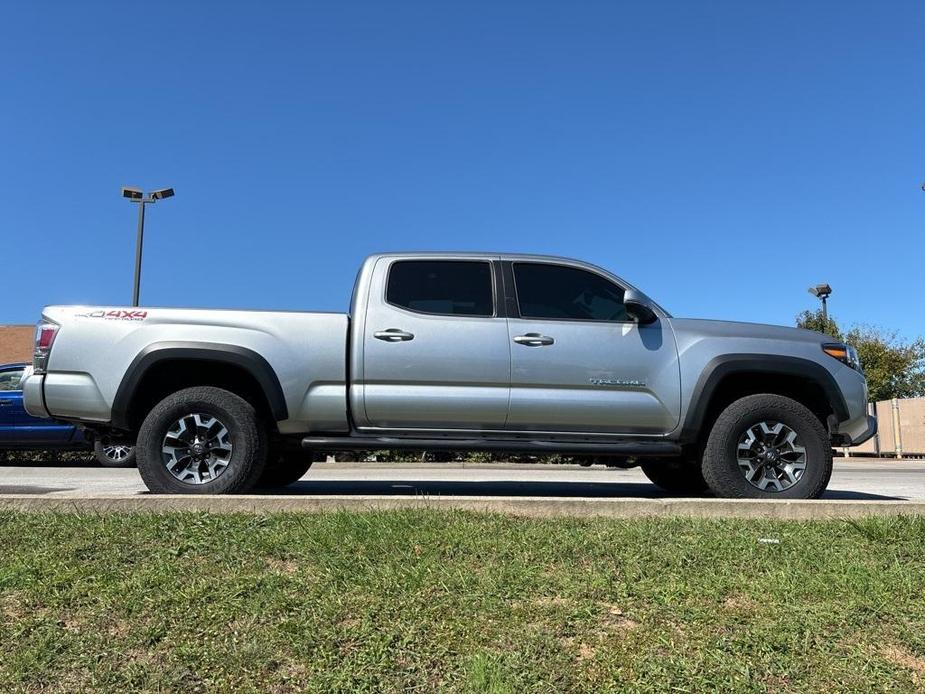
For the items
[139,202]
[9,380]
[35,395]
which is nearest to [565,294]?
[35,395]

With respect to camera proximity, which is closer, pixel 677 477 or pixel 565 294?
pixel 565 294

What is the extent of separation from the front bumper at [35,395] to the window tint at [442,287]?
253cm

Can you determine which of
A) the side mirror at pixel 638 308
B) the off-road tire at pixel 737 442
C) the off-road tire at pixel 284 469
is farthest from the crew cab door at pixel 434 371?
the off-road tire at pixel 737 442

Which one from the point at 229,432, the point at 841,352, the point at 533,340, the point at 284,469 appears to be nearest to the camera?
the point at 229,432

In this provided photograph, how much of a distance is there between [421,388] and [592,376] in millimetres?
1218

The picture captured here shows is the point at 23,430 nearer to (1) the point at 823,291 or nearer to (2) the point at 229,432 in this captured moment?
(2) the point at 229,432

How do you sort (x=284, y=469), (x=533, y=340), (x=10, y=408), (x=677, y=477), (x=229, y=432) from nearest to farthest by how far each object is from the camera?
1. (x=229, y=432)
2. (x=533, y=340)
3. (x=284, y=469)
4. (x=677, y=477)
5. (x=10, y=408)

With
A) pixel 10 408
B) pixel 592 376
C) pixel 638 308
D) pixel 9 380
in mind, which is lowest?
pixel 10 408

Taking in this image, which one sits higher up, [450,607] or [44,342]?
[44,342]

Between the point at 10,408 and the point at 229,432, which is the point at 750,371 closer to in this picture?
the point at 229,432

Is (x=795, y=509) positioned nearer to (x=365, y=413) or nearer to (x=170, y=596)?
(x=365, y=413)

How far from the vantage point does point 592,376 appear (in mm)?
5141

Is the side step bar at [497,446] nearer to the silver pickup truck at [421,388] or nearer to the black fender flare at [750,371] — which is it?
the silver pickup truck at [421,388]

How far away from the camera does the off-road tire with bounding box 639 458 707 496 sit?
623 cm
